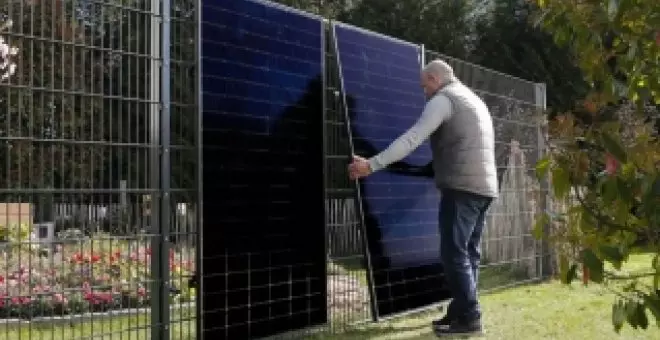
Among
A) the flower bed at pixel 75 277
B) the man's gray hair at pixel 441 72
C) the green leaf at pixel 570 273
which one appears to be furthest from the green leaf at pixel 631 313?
the man's gray hair at pixel 441 72

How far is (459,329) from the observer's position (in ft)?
17.7

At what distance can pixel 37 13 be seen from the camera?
3.77 metres

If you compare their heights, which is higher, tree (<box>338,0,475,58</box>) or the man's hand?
tree (<box>338,0,475,58</box>)

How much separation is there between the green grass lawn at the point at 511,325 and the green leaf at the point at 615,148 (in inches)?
113

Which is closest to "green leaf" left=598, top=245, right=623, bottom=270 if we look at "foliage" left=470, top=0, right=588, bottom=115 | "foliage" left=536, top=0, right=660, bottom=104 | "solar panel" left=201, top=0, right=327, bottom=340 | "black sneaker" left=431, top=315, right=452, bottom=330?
"foliage" left=536, top=0, right=660, bottom=104

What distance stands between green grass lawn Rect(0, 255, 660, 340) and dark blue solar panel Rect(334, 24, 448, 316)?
10.5 inches

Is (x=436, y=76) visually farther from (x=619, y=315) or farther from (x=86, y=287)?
(x=619, y=315)

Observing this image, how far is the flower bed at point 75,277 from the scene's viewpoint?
3.88 meters

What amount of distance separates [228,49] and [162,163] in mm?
824

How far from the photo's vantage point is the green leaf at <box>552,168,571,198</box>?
6.64 ft

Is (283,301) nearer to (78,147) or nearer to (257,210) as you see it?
(257,210)

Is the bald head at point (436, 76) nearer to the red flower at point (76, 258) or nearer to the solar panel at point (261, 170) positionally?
the solar panel at point (261, 170)

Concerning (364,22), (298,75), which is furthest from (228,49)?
(364,22)

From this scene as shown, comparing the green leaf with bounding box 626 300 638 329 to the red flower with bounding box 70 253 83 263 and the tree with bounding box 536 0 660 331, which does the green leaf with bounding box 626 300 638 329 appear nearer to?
the tree with bounding box 536 0 660 331
